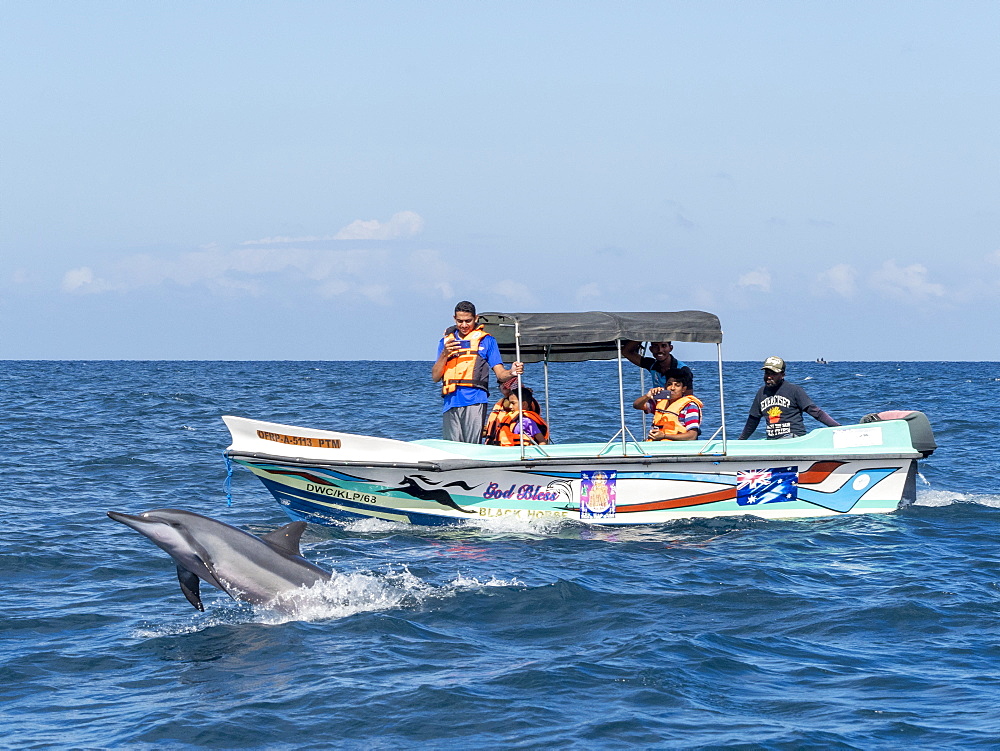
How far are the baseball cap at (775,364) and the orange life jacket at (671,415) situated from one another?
38.0 inches

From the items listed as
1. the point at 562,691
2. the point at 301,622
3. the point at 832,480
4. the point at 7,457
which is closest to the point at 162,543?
the point at 301,622

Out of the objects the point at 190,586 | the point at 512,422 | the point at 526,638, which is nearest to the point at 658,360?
the point at 512,422

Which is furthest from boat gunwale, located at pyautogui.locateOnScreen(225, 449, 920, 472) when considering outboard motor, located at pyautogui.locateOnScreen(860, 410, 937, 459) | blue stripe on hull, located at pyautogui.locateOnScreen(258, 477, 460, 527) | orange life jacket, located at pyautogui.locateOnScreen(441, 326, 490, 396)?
outboard motor, located at pyautogui.locateOnScreen(860, 410, 937, 459)

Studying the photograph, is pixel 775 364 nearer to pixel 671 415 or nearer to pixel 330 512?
pixel 671 415

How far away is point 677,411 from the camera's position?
1283 cm

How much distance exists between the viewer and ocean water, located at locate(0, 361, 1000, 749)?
21.1 feet

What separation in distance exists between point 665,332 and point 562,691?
606 centimetres

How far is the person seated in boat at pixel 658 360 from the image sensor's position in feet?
43.8

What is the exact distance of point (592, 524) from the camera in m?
12.2

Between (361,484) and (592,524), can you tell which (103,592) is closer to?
(361,484)

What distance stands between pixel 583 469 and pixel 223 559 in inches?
191

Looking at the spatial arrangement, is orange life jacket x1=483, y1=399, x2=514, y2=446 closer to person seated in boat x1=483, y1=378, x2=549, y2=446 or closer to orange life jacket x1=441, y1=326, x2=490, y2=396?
person seated in boat x1=483, y1=378, x2=549, y2=446

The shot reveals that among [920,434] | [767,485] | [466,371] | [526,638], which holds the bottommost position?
[526,638]

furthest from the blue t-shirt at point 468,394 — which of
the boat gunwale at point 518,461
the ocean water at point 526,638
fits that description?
the ocean water at point 526,638
